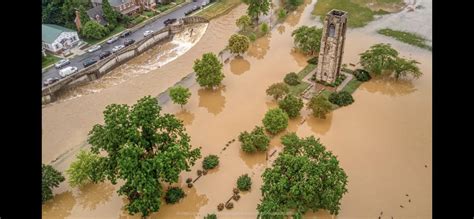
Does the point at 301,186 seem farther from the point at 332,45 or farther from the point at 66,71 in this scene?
the point at 66,71

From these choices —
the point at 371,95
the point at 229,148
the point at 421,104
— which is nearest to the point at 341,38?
the point at 371,95

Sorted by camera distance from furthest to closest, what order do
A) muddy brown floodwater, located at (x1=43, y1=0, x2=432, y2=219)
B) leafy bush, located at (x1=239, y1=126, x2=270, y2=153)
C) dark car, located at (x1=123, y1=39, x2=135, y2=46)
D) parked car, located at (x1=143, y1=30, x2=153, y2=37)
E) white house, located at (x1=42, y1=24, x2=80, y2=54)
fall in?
parked car, located at (x1=143, y1=30, x2=153, y2=37), dark car, located at (x1=123, y1=39, x2=135, y2=46), white house, located at (x1=42, y1=24, x2=80, y2=54), leafy bush, located at (x1=239, y1=126, x2=270, y2=153), muddy brown floodwater, located at (x1=43, y1=0, x2=432, y2=219)

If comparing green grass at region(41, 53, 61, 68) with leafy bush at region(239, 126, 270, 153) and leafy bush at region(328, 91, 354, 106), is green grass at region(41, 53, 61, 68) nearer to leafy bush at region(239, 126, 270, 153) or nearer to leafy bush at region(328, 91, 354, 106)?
leafy bush at region(239, 126, 270, 153)

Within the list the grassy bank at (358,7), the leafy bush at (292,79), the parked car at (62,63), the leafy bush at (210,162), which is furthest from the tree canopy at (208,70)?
the grassy bank at (358,7)

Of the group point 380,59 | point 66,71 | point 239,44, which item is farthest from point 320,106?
point 66,71

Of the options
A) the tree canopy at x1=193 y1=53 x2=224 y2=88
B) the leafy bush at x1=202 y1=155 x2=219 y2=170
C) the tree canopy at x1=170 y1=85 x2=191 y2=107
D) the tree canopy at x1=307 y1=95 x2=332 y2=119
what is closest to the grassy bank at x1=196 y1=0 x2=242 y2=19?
the tree canopy at x1=193 y1=53 x2=224 y2=88

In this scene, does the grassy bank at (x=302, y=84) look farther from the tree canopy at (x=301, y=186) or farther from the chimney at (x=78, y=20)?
the chimney at (x=78, y=20)

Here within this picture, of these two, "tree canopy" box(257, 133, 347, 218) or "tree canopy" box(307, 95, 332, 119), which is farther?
"tree canopy" box(307, 95, 332, 119)
